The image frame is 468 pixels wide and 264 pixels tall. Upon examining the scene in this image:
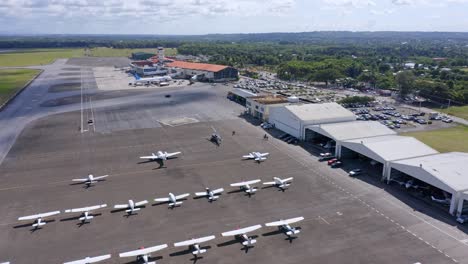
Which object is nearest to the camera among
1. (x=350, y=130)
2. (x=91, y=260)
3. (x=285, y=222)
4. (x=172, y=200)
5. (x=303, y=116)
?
(x=91, y=260)

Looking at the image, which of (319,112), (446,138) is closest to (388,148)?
(319,112)

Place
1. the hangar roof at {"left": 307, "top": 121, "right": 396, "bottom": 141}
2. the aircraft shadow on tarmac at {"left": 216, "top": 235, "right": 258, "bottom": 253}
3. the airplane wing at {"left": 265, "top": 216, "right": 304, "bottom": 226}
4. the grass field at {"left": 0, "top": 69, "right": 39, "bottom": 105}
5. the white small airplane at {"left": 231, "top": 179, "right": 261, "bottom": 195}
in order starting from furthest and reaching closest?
the grass field at {"left": 0, "top": 69, "right": 39, "bottom": 105}
the hangar roof at {"left": 307, "top": 121, "right": 396, "bottom": 141}
the white small airplane at {"left": 231, "top": 179, "right": 261, "bottom": 195}
the airplane wing at {"left": 265, "top": 216, "right": 304, "bottom": 226}
the aircraft shadow on tarmac at {"left": 216, "top": 235, "right": 258, "bottom": 253}

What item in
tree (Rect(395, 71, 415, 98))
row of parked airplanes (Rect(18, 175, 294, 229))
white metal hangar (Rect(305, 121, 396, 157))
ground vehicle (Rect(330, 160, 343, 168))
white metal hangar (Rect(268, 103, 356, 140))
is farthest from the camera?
tree (Rect(395, 71, 415, 98))

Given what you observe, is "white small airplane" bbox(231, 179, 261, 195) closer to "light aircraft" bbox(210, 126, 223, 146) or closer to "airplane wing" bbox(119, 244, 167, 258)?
"airplane wing" bbox(119, 244, 167, 258)

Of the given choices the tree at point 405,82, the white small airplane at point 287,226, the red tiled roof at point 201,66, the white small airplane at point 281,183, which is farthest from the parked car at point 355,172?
the red tiled roof at point 201,66

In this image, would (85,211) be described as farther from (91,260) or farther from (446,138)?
(446,138)

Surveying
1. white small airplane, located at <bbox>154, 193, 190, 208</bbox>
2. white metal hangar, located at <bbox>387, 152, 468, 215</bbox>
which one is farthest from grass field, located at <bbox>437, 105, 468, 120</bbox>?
white small airplane, located at <bbox>154, 193, 190, 208</bbox>

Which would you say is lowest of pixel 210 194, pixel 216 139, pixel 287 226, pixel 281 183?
pixel 287 226

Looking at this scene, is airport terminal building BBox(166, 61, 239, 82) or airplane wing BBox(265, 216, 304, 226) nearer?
airplane wing BBox(265, 216, 304, 226)
